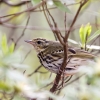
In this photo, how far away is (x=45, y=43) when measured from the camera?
335cm

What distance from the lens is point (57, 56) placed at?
9.70ft

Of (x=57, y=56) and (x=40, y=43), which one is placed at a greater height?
(x=57, y=56)

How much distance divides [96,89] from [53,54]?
1.82 m

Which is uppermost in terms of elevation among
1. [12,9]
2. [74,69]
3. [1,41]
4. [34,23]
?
[1,41]

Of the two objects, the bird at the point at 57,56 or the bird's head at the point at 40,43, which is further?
the bird's head at the point at 40,43

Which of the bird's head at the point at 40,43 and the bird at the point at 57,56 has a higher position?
the bird at the point at 57,56

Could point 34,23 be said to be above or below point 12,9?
below

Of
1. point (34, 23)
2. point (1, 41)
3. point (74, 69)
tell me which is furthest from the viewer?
point (34, 23)

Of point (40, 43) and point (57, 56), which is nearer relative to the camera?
point (57, 56)

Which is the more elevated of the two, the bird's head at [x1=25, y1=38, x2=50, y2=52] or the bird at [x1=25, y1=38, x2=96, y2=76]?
the bird at [x1=25, y1=38, x2=96, y2=76]

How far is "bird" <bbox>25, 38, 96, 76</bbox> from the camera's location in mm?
2748

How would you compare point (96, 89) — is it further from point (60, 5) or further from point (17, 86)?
point (60, 5)

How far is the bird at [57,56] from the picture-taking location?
275 centimetres

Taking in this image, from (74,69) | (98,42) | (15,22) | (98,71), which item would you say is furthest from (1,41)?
(98,42)
